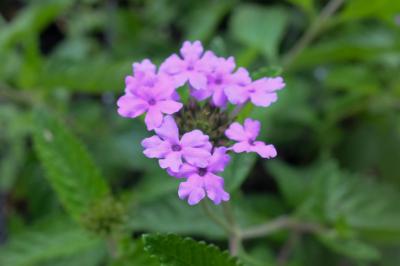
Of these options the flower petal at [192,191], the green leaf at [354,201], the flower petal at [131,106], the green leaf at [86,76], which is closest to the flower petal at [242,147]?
the flower petal at [192,191]

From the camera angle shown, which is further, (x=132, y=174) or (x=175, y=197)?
(x=132, y=174)

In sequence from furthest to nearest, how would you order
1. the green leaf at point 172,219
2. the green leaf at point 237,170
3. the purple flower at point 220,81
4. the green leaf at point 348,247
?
the green leaf at point 172,219, the green leaf at point 348,247, the green leaf at point 237,170, the purple flower at point 220,81

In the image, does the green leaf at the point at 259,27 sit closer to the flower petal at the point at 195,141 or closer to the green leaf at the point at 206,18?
the green leaf at the point at 206,18

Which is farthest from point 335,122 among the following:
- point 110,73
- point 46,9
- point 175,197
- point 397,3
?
point 46,9

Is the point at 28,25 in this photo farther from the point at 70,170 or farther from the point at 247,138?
the point at 247,138

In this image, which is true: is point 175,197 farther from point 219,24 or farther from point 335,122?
point 219,24
